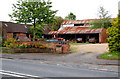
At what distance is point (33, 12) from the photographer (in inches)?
1008

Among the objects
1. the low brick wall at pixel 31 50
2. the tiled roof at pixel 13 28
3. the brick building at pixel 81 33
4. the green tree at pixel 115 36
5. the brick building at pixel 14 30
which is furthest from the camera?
the tiled roof at pixel 13 28

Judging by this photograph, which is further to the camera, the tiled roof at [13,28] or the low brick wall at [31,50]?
the tiled roof at [13,28]

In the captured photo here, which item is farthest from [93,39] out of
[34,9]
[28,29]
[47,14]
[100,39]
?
[28,29]

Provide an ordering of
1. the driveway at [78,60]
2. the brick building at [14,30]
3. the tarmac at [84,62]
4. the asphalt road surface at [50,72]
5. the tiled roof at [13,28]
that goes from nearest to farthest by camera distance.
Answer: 1. the asphalt road surface at [50,72]
2. the tarmac at [84,62]
3. the driveway at [78,60]
4. the brick building at [14,30]
5. the tiled roof at [13,28]

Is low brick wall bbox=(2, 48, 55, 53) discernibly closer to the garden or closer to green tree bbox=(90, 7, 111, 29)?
the garden

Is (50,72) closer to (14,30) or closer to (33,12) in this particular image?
(33,12)

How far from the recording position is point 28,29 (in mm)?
51156

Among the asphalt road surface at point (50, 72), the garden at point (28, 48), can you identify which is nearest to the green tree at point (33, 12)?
the garden at point (28, 48)

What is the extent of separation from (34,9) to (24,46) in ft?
28.8

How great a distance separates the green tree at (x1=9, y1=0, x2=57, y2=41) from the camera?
83.5 ft

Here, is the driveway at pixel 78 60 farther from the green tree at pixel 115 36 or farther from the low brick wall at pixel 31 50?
the low brick wall at pixel 31 50

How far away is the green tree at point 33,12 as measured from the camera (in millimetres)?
25438

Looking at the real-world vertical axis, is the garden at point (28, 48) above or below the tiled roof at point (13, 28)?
below

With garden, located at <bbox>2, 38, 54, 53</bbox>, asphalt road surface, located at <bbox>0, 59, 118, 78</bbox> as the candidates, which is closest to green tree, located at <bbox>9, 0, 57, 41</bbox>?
garden, located at <bbox>2, 38, 54, 53</bbox>
